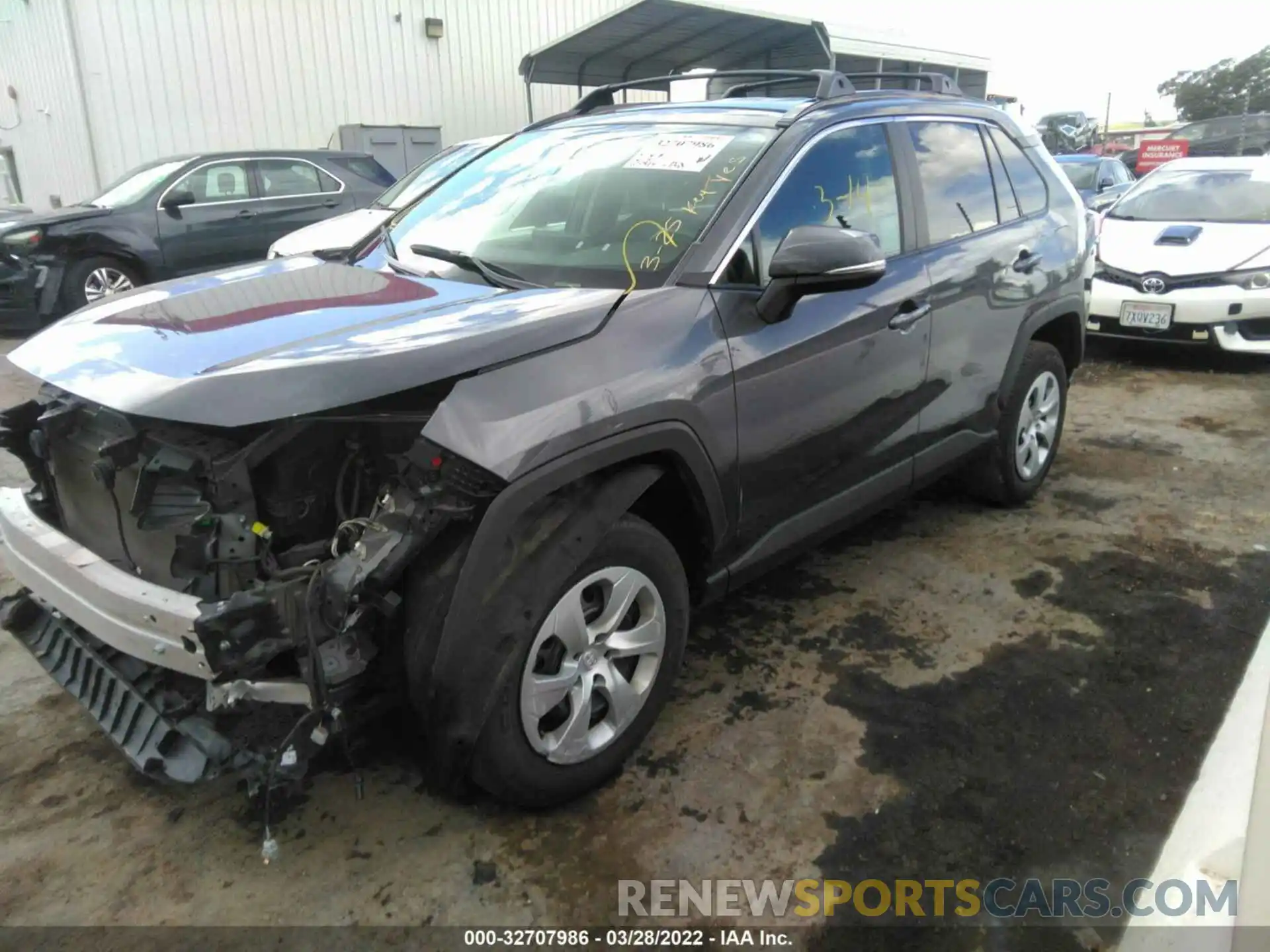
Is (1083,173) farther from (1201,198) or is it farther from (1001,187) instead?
(1001,187)

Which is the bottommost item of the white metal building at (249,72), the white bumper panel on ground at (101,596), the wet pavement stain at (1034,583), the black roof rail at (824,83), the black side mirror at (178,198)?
the wet pavement stain at (1034,583)

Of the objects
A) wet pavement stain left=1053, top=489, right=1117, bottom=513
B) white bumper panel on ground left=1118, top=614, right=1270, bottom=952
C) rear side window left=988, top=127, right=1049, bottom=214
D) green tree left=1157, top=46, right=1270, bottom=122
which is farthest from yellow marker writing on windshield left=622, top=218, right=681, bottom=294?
green tree left=1157, top=46, right=1270, bottom=122

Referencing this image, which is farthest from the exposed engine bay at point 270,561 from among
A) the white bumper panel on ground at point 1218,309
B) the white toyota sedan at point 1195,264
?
the white toyota sedan at point 1195,264

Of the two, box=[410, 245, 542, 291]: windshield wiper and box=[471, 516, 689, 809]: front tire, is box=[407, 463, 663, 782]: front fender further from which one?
box=[410, 245, 542, 291]: windshield wiper

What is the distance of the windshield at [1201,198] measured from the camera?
25.0ft

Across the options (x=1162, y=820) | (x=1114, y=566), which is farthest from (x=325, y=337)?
(x=1114, y=566)

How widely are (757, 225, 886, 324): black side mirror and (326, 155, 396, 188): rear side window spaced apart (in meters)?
8.48

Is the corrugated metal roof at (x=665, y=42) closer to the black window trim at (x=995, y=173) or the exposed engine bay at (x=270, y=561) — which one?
the black window trim at (x=995, y=173)

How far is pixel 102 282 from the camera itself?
28.2 ft

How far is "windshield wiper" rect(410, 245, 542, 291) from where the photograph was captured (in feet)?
8.97

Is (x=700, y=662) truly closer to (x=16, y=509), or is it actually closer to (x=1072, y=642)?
(x=1072, y=642)

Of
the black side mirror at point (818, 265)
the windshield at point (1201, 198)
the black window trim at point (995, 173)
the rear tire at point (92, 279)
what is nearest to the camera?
the black side mirror at point (818, 265)

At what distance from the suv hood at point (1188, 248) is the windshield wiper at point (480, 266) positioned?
625 centimetres

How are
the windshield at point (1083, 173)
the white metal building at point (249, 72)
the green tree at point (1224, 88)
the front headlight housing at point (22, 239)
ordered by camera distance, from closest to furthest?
the front headlight housing at point (22, 239) < the white metal building at point (249, 72) < the windshield at point (1083, 173) < the green tree at point (1224, 88)
